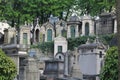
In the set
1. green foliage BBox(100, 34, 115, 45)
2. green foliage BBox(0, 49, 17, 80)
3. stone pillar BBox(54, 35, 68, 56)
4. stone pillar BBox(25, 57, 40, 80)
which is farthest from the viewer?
stone pillar BBox(54, 35, 68, 56)

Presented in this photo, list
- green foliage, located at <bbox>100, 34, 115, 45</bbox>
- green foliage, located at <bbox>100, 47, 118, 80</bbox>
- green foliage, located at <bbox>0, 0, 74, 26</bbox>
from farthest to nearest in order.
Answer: green foliage, located at <bbox>0, 0, 74, 26</bbox>, green foliage, located at <bbox>100, 34, 115, 45</bbox>, green foliage, located at <bbox>100, 47, 118, 80</bbox>

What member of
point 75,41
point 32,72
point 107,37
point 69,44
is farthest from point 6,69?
point 69,44

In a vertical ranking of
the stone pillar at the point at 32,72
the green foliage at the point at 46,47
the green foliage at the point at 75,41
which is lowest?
the stone pillar at the point at 32,72

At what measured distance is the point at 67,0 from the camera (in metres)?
52.6

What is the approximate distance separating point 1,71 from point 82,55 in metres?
13.3

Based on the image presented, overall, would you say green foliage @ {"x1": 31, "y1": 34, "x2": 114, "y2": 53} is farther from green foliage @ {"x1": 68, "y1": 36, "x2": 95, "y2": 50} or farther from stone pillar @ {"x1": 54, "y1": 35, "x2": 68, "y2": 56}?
stone pillar @ {"x1": 54, "y1": 35, "x2": 68, "y2": 56}

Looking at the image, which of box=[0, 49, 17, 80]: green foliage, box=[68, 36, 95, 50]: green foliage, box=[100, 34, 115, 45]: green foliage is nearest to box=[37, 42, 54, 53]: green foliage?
box=[68, 36, 95, 50]: green foliage

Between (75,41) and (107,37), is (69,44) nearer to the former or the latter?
(75,41)

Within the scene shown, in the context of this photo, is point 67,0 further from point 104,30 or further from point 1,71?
point 1,71

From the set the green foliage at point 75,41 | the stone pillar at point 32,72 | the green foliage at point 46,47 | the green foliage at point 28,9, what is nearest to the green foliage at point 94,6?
the green foliage at point 28,9

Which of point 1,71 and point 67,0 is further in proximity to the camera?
point 67,0

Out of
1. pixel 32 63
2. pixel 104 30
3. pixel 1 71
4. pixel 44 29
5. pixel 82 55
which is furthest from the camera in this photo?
pixel 44 29

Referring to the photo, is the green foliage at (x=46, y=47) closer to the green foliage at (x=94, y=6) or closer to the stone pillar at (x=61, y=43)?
the stone pillar at (x=61, y=43)

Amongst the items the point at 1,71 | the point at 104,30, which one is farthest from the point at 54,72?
the point at 104,30
